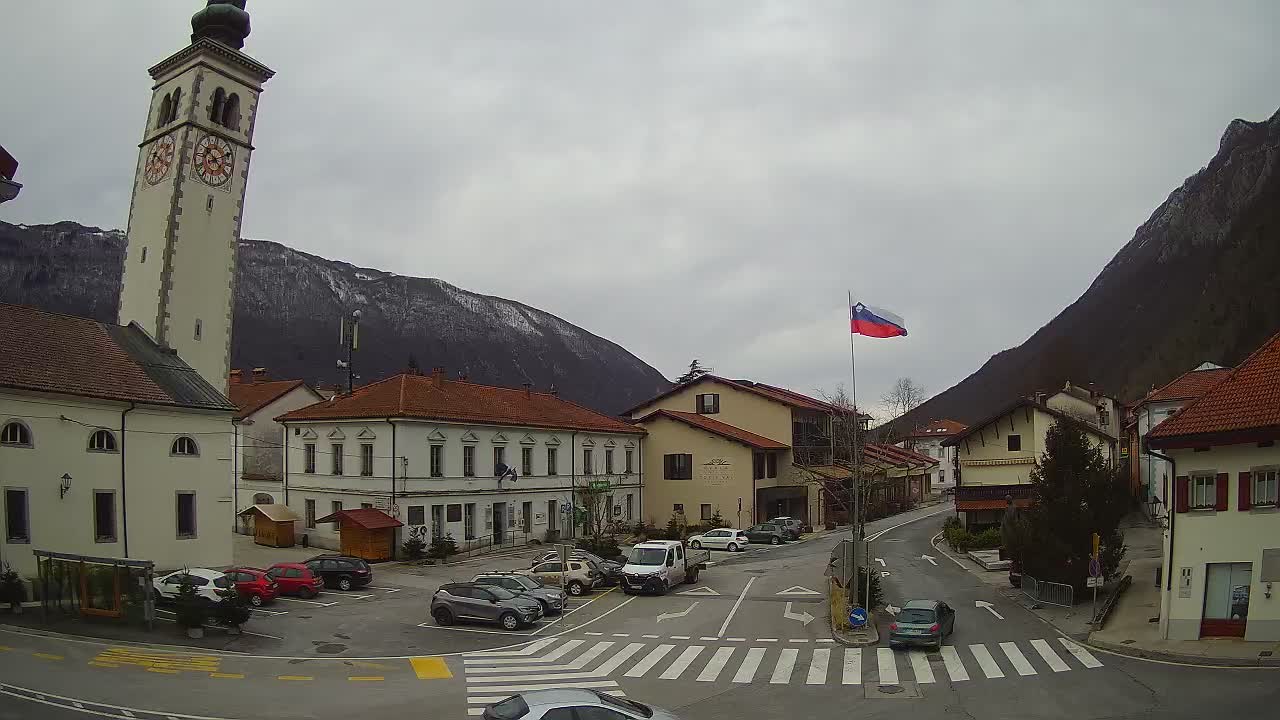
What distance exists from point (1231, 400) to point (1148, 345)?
314 ft

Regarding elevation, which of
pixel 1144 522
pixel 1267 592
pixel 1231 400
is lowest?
pixel 1144 522

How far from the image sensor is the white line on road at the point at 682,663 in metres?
21.5

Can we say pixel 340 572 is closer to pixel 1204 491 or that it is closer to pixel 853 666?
pixel 853 666

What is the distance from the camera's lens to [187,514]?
3403 cm

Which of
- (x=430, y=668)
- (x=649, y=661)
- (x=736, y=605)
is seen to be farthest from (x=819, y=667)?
(x=736, y=605)

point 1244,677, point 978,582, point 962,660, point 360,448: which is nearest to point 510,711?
point 962,660

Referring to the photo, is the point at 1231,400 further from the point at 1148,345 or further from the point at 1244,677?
the point at 1148,345

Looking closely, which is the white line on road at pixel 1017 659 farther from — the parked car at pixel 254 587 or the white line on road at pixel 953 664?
the parked car at pixel 254 587

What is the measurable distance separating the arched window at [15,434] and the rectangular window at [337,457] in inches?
779

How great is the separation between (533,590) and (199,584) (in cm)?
1080

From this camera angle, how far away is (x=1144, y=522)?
180ft

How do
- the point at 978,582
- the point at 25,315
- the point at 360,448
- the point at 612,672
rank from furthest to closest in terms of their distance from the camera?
the point at 360,448 → the point at 978,582 → the point at 25,315 → the point at 612,672

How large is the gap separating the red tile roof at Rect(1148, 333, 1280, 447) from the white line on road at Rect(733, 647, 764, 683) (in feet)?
40.3

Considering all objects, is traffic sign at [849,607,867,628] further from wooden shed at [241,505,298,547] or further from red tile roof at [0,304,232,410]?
wooden shed at [241,505,298,547]
